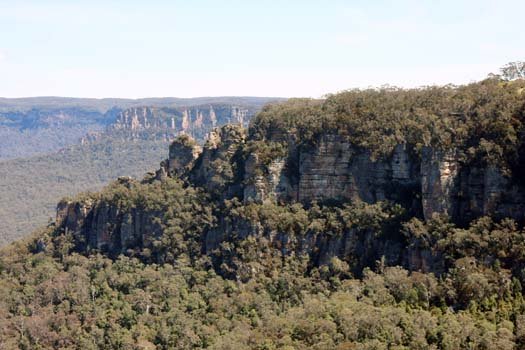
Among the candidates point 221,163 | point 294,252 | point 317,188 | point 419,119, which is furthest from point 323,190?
point 221,163

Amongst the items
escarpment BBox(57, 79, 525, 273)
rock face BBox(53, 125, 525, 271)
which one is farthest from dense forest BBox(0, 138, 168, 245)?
escarpment BBox(57, 79, 525, 273)

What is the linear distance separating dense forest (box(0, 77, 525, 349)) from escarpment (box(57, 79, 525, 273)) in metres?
0.15

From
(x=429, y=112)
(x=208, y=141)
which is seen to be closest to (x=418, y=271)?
(x=429, y=112)

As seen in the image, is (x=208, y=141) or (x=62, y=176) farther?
(x=62, y=176)

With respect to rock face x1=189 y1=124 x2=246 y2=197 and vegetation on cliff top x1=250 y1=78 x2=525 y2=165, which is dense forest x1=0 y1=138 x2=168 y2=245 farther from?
vegetation on cliff top x1=250 y1=78 x2=525 y2=165

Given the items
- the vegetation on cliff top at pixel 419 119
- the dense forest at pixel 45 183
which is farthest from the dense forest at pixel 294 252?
the dense forest at pixel 45 183

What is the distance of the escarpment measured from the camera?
45875 mm

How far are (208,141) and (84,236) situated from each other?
54.2ft

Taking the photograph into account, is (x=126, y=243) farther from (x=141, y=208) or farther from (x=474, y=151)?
(x=474, y=151)

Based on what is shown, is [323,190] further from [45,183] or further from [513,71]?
[45,183]

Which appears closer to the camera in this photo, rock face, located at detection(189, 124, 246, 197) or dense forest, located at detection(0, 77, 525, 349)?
dense forest, located at detection(0, 77, 525, 349)

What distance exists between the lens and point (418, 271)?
44750mm

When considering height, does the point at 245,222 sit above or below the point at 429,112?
below

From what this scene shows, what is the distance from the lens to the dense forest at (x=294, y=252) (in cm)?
3906
